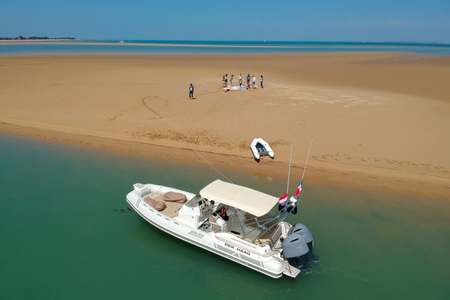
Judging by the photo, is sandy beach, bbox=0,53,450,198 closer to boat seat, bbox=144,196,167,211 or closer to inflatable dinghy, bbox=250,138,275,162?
inflatable dinghy, bbox=250,138,275,162

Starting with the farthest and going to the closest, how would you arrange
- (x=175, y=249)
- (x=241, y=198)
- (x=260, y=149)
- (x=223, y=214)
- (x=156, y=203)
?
(x=260, y=149) < (x=156, y=203) < (x=175, y=249) < (x=223, y=214) < (x=241, y=198)

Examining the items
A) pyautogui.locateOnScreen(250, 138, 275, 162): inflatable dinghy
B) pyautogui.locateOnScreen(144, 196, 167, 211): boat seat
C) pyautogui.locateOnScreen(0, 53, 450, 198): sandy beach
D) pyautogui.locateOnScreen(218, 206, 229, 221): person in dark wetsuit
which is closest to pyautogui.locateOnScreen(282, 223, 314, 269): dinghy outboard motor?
pyautogui.locateOnScreen(218, 206, 229, 221): person in dark wetsuit

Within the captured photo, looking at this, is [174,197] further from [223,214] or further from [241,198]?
[241,198]

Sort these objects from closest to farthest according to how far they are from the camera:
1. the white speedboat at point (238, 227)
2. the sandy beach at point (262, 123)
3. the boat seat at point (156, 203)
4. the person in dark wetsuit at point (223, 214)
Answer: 1. the white speedboat at point (238, 227)
2. the person in dark wetsuit at point (223, 214)
3. the boat seat at point (156, 203)
4. the sandy beach at point (262, 123)

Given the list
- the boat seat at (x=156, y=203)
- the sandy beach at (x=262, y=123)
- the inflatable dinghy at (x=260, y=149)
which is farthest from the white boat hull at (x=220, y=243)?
the inflatable dinghy at (x=260, y=149)

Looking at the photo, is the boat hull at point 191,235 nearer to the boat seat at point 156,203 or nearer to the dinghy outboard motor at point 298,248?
the boat seat at point 156,203

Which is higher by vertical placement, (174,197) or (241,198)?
(241,198)

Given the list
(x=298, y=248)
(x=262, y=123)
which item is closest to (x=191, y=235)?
(x=298, y=248)
